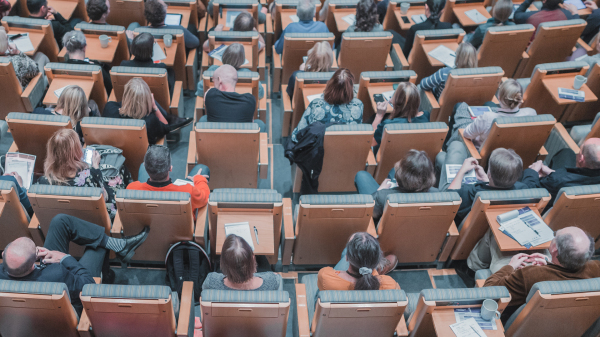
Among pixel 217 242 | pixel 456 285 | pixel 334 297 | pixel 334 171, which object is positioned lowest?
pixel 456 285

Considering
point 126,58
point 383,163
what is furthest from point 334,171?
point 126,58

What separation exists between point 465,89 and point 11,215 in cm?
363

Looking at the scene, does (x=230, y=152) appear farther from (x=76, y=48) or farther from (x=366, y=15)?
(x=366, y=15)

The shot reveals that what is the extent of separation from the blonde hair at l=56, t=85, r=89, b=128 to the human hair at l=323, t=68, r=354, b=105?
190cm

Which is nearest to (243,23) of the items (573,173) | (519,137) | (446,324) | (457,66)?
(457,66)

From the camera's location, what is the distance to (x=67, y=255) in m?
2.96

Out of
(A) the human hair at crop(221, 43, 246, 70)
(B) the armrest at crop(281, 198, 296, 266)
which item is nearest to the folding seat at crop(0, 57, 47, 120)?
(A) the human hair at crop(221, 43, 246, 70)

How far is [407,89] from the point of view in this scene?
394cm

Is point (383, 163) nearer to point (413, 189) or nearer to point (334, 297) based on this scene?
point (413, 189)

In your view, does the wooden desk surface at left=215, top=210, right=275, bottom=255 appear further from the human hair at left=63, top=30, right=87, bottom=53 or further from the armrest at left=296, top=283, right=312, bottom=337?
the human hair at left=63, top=30, right=87, bottom=53

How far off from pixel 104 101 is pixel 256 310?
2804 mm

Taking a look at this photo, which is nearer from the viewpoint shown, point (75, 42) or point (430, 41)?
point (75, 42)

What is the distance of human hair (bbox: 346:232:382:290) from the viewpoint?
8.65 ft

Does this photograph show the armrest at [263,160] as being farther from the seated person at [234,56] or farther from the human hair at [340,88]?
the seated person at [234,56]
